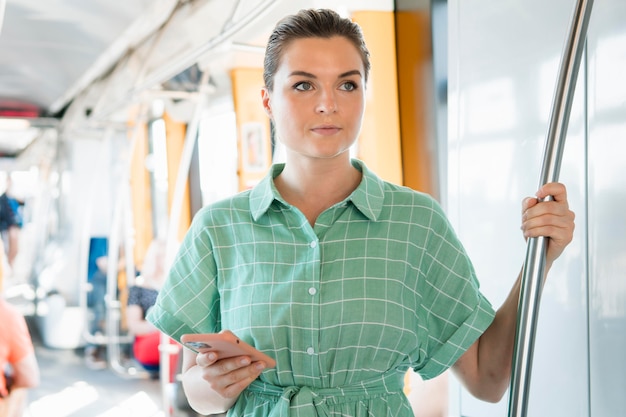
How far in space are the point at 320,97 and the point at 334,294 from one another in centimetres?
36

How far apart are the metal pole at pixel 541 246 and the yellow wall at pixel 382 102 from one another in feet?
7.95

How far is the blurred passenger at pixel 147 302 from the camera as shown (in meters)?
7.67

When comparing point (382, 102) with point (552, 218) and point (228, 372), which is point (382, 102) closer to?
point (552, 218)

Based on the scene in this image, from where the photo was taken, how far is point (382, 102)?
149 inches

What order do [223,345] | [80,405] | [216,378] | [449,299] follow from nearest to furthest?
[223,345] < [216,378] < [449,299] < [80,405]

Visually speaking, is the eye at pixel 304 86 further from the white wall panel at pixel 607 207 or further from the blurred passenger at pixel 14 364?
the blurred passenger at pixel 14 364

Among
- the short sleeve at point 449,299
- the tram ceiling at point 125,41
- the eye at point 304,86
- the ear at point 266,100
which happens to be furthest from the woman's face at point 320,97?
the tram ceiling at point 125,41

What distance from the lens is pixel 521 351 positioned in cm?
131

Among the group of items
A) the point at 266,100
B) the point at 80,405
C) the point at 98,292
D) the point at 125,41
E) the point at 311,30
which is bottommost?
the point at 80,405

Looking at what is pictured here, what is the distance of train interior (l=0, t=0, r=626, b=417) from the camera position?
1.60m

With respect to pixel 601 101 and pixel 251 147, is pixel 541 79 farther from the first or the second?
pixel 251 147

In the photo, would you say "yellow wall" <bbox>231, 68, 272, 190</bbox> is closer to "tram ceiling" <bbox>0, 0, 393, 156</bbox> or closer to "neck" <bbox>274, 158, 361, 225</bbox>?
"tram ceiling" <bbox>0, 0, 393, 156</bbox>

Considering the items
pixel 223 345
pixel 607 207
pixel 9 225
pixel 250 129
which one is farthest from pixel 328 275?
pixel 9 225

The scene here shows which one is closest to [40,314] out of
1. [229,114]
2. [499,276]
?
[229,114]
